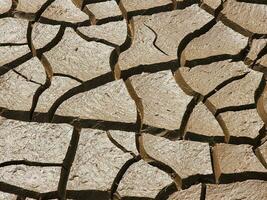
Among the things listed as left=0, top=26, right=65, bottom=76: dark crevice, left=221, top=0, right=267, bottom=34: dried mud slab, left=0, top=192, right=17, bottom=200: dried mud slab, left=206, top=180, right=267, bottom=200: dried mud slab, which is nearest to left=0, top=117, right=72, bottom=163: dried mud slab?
left=0, top=192, right=17, bottom=200: dried mud slab

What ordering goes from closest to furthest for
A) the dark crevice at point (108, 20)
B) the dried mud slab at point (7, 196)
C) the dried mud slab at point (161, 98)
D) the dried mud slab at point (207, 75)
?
the dried mud slab at point (7, 196), the dried mud slab at point (161, 98), the dried mud slab at point (207, 75), the dark crevice at point (108, 20)

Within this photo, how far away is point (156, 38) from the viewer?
2.45m

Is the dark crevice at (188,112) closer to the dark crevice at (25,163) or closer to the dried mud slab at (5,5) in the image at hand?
the dark crevice at (25,163)

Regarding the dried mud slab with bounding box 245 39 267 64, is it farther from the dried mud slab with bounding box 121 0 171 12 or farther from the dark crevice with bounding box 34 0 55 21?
the dark crevice with bounding box 34 0 55 21

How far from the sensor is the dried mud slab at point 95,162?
1958 millimetres

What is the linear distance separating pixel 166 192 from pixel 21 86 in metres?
0.66

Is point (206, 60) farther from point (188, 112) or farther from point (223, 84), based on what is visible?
point (188, 112)

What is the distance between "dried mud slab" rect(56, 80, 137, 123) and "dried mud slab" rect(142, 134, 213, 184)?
0.40 ft

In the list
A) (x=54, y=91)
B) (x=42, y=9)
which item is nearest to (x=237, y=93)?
(x=54, y=91)

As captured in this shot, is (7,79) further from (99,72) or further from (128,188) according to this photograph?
(128,188)

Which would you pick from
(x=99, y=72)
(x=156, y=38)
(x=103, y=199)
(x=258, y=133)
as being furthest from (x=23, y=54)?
(x=258, y=133)

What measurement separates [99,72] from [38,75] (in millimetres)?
216

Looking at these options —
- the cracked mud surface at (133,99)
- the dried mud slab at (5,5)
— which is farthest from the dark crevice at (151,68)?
the dried mud slab at (5,5)

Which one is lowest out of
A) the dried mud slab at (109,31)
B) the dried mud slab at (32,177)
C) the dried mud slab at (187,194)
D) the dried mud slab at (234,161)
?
the dried mud slab at (187,194)
